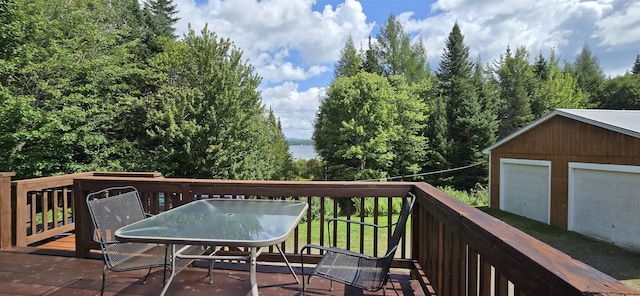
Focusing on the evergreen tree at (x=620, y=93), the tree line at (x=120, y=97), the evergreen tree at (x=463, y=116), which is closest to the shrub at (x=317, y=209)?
the tree line at (x=120, y=97)

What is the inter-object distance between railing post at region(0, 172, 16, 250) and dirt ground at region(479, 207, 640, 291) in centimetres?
967

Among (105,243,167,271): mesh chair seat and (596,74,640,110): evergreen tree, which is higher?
(596,74,640,110): evergreen tree

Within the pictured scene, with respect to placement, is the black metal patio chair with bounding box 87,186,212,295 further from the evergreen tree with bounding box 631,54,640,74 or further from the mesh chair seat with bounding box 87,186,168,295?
the evergreen tree with bounding box 631,54,640,74

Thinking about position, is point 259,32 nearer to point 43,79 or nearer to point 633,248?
point 43,79

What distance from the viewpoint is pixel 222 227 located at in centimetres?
205

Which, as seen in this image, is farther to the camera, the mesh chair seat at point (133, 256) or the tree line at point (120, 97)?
the tree line at point (120, 97)

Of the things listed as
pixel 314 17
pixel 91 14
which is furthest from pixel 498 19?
pixel 91 14

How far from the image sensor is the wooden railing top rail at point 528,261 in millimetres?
741

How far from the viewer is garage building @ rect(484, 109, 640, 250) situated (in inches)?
354

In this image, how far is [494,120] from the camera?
21.7 metres

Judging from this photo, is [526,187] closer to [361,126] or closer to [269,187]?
[361,126]

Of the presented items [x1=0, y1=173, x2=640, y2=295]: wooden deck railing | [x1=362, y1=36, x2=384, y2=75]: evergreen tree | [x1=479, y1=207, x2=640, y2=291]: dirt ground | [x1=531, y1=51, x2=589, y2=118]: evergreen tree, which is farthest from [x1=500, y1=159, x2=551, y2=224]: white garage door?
[x1=531, y1=51, x2=589, y2=118]: evergreen tree

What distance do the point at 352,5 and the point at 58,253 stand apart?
19.5 m

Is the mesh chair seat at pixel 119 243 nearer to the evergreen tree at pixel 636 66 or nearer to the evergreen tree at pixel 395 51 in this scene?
the evergreen tree at pixel 395 51
